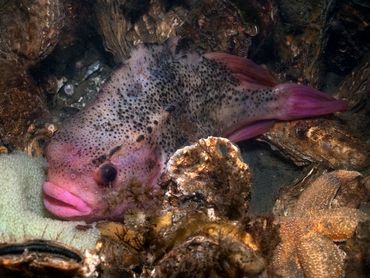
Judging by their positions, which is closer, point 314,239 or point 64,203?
point 314,239

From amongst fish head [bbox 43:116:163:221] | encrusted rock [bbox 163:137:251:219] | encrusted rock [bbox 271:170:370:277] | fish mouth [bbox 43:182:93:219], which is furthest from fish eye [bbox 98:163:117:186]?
encrusted rock [bbox 271:170:370:277]

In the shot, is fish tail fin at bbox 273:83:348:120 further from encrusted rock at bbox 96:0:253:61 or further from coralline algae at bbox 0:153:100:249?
coralline algae at bbox 0:153:100:249

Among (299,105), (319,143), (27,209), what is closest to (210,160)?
(27,209)

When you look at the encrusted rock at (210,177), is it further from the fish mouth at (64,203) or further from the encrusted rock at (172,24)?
the encrusted rock at (172,24)

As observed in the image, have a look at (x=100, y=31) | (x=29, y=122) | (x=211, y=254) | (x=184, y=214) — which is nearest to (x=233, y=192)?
→ (x=184, y=214)

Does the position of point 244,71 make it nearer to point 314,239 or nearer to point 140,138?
point 140,138

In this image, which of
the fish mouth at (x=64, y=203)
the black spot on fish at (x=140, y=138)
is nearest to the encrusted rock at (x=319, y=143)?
the black spot on fish at (x=140, y=138)
